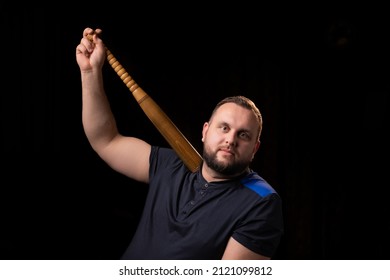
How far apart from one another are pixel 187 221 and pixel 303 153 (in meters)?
1.69

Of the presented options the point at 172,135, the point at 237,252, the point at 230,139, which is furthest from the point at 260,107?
the point at 237,252

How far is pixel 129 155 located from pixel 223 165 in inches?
17.5

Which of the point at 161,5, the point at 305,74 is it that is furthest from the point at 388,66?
the point at 161,5

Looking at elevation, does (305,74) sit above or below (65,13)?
below

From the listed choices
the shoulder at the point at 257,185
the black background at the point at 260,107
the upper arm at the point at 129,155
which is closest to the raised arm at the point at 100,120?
the upper arm at the point at 129,155

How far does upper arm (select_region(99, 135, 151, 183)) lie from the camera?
6.35 feet

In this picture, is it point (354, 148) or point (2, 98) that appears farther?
point (354, 148)

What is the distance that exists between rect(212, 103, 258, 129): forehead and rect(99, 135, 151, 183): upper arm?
38cm

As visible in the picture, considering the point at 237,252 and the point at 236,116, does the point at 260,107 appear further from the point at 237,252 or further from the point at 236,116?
the point at 237,252

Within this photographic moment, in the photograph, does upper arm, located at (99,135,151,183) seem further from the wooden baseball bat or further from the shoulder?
the shoulder

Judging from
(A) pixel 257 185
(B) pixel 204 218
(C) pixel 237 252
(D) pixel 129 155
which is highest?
(D) pixel 129 155

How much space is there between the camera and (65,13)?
2451 millimetres

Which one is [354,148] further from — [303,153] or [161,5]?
[161,5]

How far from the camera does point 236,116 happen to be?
5.64 feet
